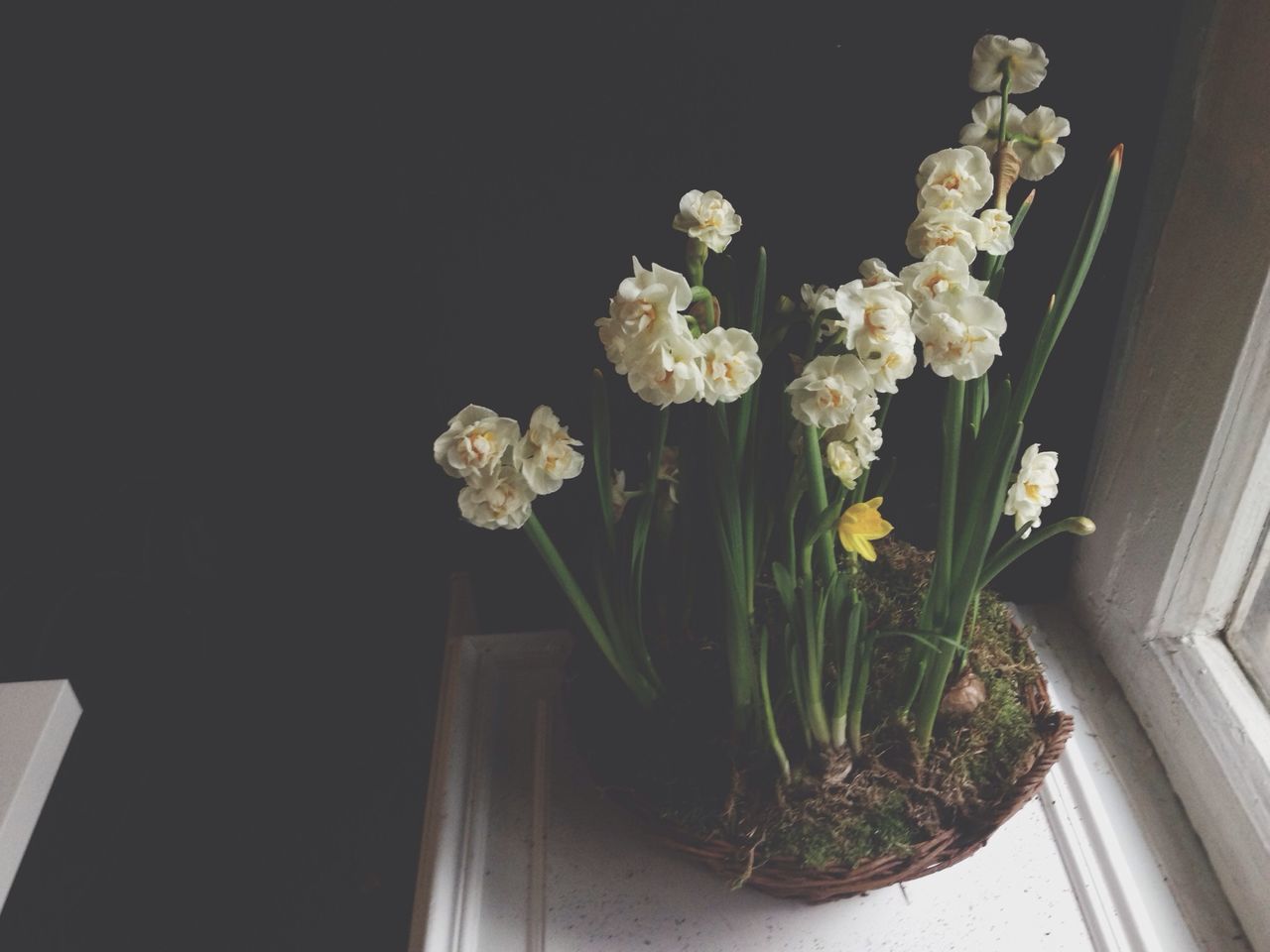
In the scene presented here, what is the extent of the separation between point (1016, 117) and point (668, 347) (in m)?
0.27

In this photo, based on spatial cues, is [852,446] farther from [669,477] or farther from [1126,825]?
[1126,825]

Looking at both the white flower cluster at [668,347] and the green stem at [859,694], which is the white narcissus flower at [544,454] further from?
the green stem at [859,694]

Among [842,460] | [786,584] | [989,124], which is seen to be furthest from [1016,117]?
[786,584]

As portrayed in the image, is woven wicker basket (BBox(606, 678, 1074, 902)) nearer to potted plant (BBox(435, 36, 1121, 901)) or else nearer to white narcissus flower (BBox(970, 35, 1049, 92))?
potted plant (BBox(435, 36, 1121, 901))

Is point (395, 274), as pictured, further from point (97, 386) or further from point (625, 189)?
point (97, 386)

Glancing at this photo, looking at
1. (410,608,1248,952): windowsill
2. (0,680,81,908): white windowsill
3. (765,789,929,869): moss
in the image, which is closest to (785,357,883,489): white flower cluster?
(765,789,929,869): moss

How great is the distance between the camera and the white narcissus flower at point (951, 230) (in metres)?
0.61

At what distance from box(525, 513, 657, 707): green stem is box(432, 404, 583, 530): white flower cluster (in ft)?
0.15

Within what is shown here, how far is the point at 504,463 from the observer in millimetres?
693

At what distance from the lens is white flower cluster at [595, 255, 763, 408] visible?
22.8 inches

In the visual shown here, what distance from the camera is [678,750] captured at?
0.87m

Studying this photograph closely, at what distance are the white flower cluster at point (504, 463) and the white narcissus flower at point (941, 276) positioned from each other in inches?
9.2

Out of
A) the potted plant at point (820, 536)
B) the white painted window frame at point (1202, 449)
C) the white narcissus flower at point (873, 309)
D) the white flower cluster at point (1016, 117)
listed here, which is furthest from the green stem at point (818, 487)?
the white painted window frame at point (1202, 449)

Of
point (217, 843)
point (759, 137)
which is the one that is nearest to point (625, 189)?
point (759, 137)
